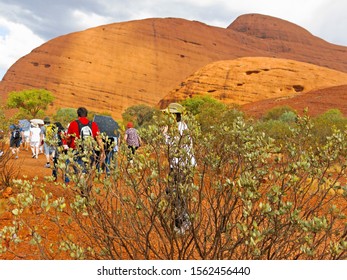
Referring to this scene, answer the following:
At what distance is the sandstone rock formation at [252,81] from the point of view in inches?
1817

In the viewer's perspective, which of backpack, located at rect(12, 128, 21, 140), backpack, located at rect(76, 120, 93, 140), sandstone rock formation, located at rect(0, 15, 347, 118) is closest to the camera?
backpack, located at rect(76, 120, 93, 140)

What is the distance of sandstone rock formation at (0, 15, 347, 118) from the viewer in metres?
71.6

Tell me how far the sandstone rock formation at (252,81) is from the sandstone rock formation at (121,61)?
23.6 meters

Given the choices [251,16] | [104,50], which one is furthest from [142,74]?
[251,16]

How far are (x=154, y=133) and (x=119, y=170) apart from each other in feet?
1.37

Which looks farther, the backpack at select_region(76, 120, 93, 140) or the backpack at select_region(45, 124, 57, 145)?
the backpack at select_region(76, 120, 93, 140)

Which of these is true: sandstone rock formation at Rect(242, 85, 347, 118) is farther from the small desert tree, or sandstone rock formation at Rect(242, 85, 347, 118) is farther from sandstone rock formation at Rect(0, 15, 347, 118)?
sandstone rock formation at Rect(0, 15, 347, 118)

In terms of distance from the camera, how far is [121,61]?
78.9m

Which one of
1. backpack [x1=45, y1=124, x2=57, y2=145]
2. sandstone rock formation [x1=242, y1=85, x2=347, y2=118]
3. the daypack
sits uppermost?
sandstone rock formation [x1=242, y1=85, x2=347, y2=118]

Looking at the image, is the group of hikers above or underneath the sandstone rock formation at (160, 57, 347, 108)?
underneath

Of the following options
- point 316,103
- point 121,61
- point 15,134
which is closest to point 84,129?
point 15,134

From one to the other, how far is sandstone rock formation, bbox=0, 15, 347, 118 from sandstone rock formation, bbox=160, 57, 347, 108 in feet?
77.6

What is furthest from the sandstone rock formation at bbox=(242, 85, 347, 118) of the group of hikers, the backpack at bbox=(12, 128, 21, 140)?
the group of hikers

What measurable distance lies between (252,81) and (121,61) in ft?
128
